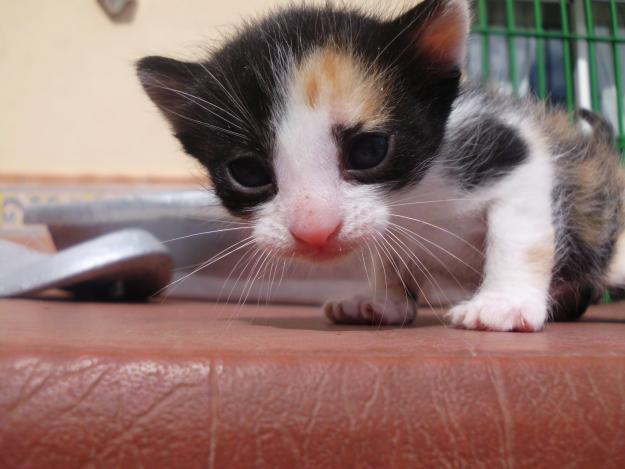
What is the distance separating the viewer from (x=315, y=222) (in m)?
0.71

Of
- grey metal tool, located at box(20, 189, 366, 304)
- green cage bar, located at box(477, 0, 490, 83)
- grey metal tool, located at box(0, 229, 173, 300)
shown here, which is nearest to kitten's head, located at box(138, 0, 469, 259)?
grey metal tool, located at box(0, 229, 173, 300)

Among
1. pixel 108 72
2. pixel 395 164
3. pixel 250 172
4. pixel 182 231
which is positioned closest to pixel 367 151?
pixel 395 164

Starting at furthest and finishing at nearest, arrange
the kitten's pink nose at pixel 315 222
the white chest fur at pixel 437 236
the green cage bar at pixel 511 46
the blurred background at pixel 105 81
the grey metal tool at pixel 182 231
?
the blurred background at pixel 105 81 → the green cage bar at pixel 511 46 → the grey metal tool at pixel 182 231 → the white chest fur at pixel 437 236 → the kitten's pink nose at pixel 315 222

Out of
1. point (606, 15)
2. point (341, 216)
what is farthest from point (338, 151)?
point (606, 15)

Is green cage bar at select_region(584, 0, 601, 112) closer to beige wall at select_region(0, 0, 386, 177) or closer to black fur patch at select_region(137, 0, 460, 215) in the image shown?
beige wall at select_region(0, 0, 386, 177)

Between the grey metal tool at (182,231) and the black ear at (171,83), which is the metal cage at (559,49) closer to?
the grey metal tool at (182,231)

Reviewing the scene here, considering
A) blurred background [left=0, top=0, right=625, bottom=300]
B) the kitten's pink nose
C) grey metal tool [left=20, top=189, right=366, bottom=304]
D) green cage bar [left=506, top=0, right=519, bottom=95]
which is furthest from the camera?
blurred background [left=0, top=0, right=625, bottom=300]

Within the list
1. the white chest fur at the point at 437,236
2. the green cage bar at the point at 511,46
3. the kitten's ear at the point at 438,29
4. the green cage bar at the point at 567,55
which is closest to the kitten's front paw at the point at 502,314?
the white chest fur at the point at 437,236

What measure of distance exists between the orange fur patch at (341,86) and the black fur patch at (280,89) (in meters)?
0.02

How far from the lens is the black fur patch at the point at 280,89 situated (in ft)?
2.60

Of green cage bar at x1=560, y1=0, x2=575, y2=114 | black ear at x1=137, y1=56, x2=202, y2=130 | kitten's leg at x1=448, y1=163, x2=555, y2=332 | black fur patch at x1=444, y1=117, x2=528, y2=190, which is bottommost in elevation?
kitten's leg at x1=448, y1=163, x2=555, y2=332

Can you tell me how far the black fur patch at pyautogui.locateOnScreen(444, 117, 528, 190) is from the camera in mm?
945

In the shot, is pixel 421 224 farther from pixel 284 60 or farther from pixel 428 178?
pixel 284 60

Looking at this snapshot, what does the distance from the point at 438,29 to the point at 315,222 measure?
32cm
